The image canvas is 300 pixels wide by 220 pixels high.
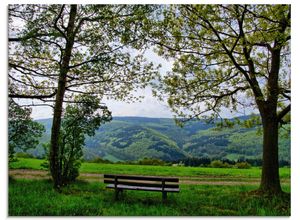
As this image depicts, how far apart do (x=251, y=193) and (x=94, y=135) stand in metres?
4.77

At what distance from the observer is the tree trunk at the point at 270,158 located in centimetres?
958

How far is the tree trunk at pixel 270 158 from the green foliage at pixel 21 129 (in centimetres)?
627

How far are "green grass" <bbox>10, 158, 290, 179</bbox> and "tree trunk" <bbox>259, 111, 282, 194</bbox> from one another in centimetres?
27

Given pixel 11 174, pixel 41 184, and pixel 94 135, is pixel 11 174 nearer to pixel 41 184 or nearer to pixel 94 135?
pixel 41 184

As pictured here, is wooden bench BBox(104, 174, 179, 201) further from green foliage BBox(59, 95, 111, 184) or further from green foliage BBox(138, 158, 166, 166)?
green foliage BBox(138, 158, 166, 166)

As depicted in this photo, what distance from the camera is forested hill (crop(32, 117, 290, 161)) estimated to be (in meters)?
10.4

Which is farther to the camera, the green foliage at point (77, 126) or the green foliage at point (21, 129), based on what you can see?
the green foliage at point (77, 126)

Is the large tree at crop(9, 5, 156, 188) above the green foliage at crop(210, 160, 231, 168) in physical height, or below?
above

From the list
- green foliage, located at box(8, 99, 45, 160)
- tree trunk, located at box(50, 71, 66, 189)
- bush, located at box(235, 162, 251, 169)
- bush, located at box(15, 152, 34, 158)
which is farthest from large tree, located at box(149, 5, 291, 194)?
bush, located at box(15, 152, 34, 158)

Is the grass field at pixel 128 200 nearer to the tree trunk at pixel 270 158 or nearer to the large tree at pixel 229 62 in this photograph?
the tree trunk at pixel 270 158

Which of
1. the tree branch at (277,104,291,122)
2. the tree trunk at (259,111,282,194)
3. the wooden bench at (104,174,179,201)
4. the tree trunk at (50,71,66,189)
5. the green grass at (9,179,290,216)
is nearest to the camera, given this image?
the green grass at (9,179,290,216)

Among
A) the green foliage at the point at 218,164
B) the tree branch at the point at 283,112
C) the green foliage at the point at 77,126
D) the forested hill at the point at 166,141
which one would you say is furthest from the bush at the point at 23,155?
the tree branch at the point at 283,112

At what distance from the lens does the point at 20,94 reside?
9070 millimetres
